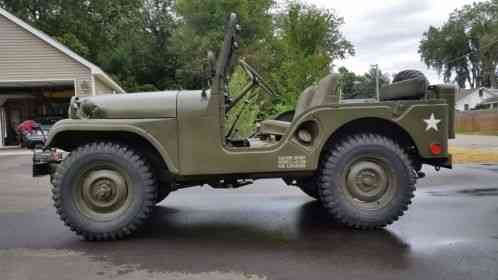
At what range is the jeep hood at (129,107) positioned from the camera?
3.95 metres

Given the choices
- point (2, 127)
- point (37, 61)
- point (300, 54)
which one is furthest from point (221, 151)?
point (2, 127)

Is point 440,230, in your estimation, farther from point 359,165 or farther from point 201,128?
point 201,128

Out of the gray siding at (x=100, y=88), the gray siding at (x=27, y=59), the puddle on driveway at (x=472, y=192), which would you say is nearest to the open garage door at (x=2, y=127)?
the gray siding at (x=27, y=59)

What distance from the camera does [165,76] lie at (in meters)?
35.2

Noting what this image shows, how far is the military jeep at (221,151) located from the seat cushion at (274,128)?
0.47 m

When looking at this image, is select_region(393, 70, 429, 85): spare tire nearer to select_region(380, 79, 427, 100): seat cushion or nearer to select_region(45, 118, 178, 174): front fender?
select_region(380, 79, 427, 100): seat cushion

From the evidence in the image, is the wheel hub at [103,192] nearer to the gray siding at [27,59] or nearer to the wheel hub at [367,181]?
the wheel hub at [367,181]

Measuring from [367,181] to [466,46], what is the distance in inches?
3003

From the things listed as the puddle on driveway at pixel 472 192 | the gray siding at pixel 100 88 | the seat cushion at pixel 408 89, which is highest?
the gray siding at pixel 100 88

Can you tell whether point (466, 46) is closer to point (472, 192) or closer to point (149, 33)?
point (149, 33)

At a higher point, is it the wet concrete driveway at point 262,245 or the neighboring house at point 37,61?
the neighboring house at point 37,61

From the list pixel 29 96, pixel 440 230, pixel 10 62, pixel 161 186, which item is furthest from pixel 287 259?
pixel 29 96

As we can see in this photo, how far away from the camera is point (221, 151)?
3.92m

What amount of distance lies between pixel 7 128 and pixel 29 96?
204 centimetres
